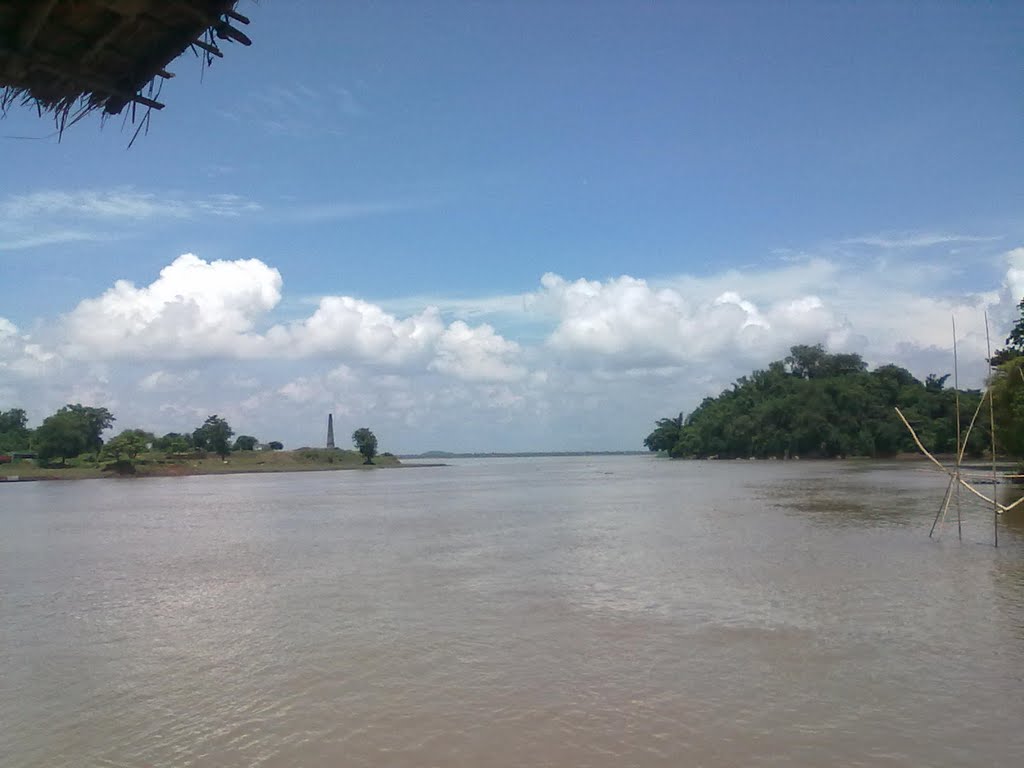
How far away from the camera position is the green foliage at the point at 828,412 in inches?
2889

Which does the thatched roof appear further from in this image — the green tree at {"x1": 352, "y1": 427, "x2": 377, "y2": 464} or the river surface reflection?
the green tree at {"x1": 352, "y1": 427, "x2": 377, "y2": 464}

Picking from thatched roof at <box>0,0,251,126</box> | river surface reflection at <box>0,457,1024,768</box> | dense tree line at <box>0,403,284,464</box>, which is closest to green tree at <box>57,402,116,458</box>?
dense tree line at <box>0,403,284,464</box>

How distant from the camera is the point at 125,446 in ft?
204

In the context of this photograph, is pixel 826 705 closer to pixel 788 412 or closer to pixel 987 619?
pixel 987 619

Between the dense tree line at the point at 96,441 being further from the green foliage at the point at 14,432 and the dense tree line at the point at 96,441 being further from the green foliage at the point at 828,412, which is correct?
the green foliage at the point at 828,412

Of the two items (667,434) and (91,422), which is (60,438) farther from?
(667,434)

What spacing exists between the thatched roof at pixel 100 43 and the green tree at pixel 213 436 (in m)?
78.7

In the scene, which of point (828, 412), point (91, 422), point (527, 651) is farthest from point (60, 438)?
point (828, 412)

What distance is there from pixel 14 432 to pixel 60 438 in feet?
88.3

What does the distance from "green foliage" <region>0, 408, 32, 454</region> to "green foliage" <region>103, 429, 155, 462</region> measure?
2067 centimetres

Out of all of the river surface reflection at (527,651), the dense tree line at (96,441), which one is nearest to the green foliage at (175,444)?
the dense tree line at (96,441)

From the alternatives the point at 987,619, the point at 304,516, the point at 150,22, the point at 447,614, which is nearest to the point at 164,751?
the point at 447,614

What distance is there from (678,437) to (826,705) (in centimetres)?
11443

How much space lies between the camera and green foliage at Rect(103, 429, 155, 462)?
61.8 metres
